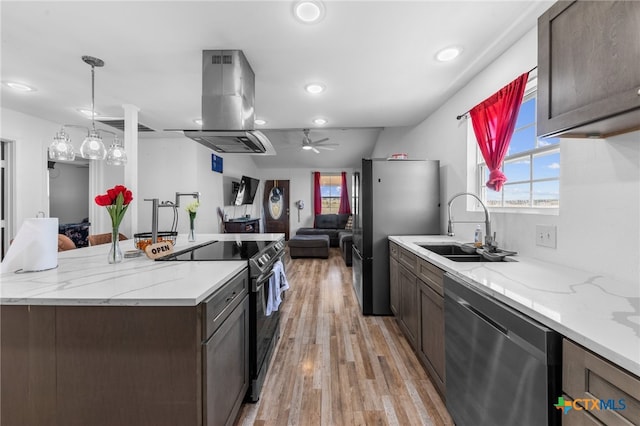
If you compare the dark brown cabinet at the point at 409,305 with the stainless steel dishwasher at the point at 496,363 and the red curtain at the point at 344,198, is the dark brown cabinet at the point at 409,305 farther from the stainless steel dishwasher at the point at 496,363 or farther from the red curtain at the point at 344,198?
the red curtain at the point at 344,198

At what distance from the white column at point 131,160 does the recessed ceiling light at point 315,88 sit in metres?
2.19

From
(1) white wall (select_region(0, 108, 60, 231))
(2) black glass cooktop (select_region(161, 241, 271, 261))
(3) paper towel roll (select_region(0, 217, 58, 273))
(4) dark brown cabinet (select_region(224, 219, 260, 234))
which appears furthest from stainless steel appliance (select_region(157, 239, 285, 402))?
(4) dark brown cabinet (select_region(224, 219, 260, 234))

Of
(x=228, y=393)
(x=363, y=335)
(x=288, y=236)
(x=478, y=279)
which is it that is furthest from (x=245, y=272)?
(x=288, y=236)

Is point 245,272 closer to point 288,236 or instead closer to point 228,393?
point 228,393

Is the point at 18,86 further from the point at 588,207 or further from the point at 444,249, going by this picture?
the point at 588,207

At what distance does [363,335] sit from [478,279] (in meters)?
1.66

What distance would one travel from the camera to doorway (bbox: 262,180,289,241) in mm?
9039

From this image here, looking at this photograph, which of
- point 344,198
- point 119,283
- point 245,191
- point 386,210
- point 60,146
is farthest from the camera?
point 344,198

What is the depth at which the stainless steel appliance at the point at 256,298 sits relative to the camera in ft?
5.52

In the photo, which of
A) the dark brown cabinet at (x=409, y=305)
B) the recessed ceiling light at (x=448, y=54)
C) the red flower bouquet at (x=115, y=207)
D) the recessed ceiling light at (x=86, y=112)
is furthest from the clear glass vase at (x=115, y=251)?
the recessed ceiling light at (x=86, y=112)

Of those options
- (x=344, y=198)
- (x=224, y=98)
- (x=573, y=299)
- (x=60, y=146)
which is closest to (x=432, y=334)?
(x=573, y=299)

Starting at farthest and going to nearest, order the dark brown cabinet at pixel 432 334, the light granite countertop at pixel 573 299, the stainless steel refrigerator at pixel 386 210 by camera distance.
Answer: the stainless steel refrigerator at pixel 386 210 → the dark brown cabinet at pixel 432 334 → the light granite countertop at pixel 573 299

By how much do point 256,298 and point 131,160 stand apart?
2.56 meters

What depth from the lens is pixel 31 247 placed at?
135 cm
